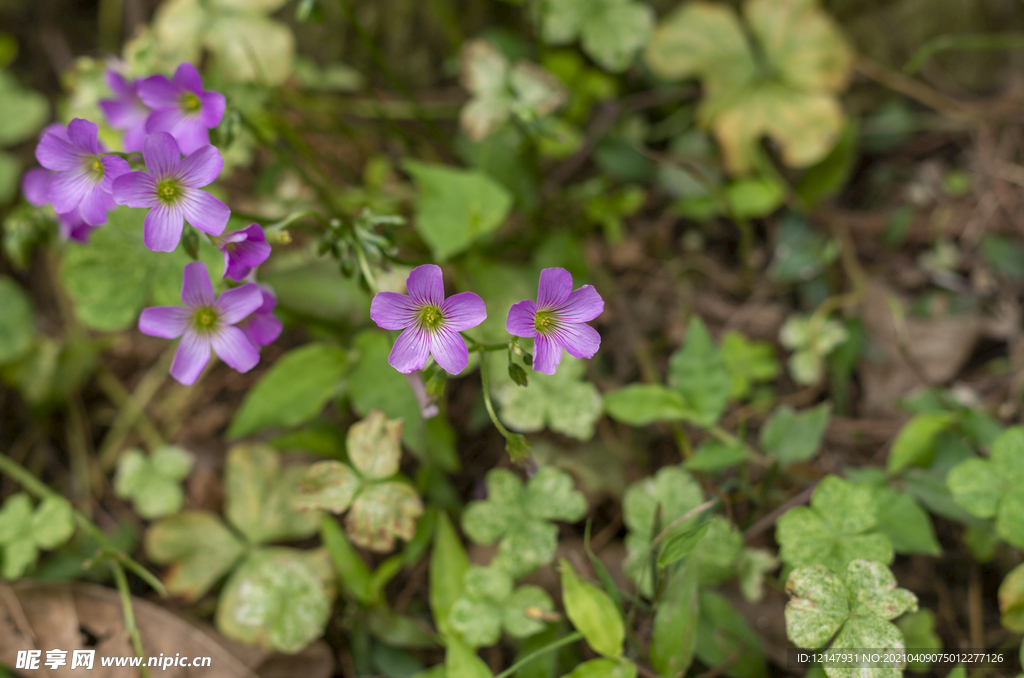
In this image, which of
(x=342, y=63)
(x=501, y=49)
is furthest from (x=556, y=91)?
(x=342, y=63)

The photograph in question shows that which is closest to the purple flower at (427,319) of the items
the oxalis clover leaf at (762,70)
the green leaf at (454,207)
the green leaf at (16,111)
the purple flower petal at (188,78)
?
the green leaf at (454,207)

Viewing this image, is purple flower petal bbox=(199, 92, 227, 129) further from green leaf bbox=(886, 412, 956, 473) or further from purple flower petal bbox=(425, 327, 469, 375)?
green leaf bbox=(886, 412, 956, 473)

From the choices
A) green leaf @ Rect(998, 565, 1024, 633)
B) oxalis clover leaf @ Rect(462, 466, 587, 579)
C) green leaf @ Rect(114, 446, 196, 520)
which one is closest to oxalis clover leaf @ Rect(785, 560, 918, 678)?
green leaf @ Rect(998, 565, 1024, 633)

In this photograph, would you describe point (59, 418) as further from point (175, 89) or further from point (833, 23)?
point (833, 23)

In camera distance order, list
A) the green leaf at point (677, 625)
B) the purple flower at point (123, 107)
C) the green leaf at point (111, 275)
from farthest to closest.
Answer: the green leaf at point (111, 275) < the purple flower at point (123, 107) < the green leaf at point (677, 625)

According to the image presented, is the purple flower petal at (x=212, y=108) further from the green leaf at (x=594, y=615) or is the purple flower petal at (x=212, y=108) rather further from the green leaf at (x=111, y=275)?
the green leaf at (x=594, y=615)

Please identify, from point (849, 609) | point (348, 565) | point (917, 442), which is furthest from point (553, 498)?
point (917, 442)
